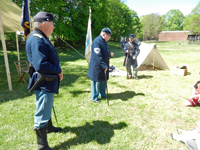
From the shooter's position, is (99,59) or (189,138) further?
(99,59)

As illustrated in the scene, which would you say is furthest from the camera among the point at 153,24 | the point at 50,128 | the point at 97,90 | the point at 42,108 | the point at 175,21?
the point at 175,21

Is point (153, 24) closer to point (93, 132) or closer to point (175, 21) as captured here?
point (175, 21)

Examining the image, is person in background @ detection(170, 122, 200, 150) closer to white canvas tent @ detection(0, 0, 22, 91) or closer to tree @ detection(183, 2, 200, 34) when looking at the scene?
white canvas tent @ detection(0, 0, 22, 91)

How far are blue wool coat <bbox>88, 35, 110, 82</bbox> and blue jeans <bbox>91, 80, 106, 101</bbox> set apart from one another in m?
0.20

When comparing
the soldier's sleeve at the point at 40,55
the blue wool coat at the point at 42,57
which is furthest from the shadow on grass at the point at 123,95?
the soldier's sleeve at the point at 40,55

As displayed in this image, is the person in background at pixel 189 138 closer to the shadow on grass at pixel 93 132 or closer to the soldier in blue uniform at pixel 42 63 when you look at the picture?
the shadow on grass at pixel 93 132

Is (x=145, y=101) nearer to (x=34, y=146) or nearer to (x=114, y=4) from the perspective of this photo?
(x=34, y=146)

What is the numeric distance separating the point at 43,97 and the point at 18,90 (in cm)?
380

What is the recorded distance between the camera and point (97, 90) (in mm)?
4383

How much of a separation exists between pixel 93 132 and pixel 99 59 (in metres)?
1.95

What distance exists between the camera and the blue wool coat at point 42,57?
200 centimetres

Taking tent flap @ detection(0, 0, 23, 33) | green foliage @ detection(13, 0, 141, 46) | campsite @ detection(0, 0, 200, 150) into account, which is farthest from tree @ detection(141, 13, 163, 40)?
Result: tent flap @ detection(0, 0, 23, 33)

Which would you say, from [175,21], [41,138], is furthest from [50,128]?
[175,21]

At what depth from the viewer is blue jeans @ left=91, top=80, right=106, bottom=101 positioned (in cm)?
435
